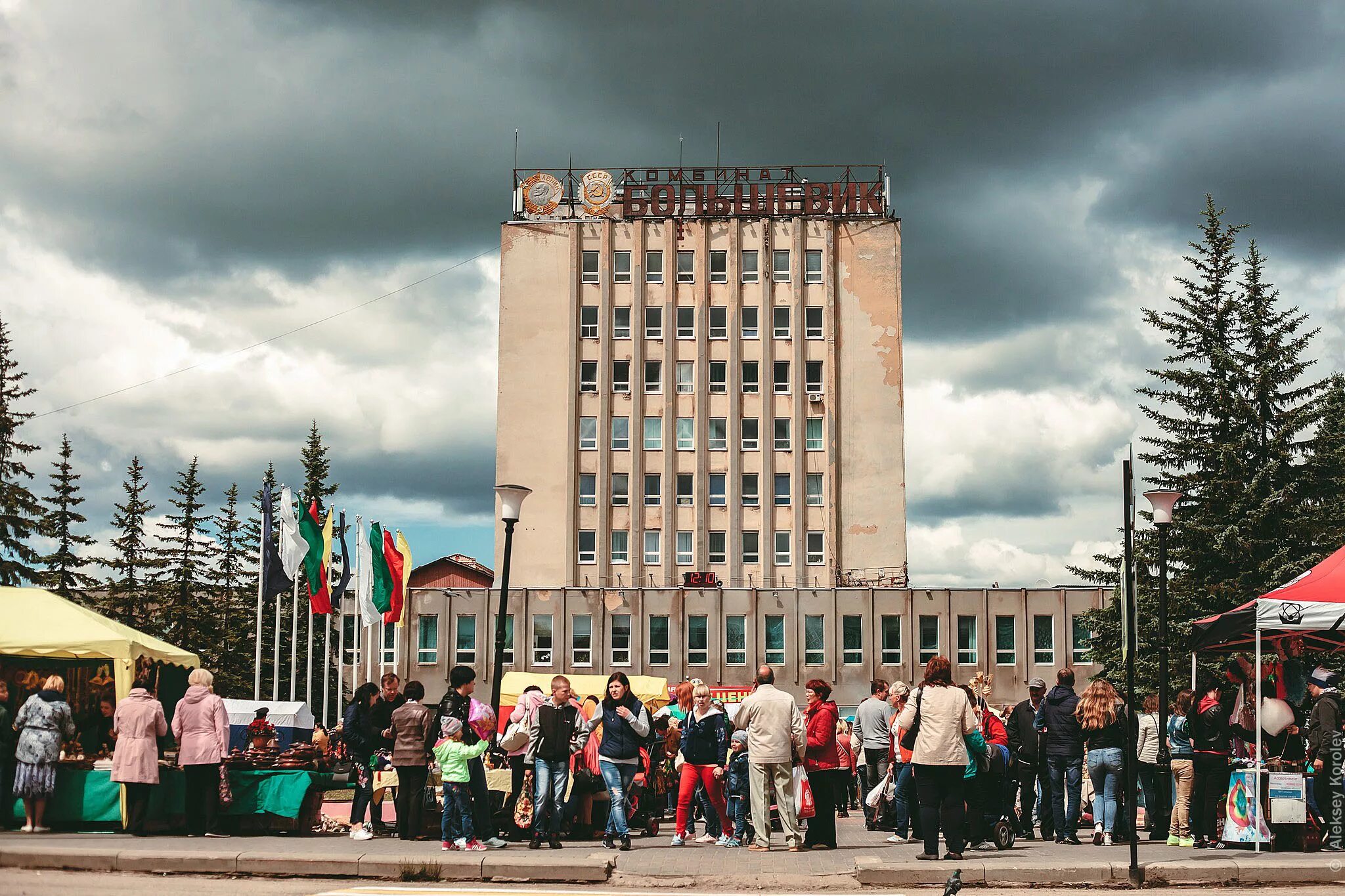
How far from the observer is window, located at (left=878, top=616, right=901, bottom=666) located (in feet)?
195

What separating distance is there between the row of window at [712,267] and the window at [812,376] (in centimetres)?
411

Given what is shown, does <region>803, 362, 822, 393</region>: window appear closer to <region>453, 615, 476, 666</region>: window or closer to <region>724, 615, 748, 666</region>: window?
<region>724, 615, 748, 666</region>: window

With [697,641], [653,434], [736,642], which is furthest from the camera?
[653,434]

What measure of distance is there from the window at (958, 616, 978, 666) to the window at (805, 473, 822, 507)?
10.3 m

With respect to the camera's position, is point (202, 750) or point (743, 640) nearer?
point (202, 750)

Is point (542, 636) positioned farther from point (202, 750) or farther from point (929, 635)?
point (202, 750)

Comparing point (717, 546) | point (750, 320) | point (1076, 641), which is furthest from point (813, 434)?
point (1076, 641)

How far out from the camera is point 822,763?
14430 mm

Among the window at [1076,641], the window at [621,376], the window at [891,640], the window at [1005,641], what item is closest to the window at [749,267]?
the window at [621,376]

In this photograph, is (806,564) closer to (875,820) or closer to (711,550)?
(711,550)

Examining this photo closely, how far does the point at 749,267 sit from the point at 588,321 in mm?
8440

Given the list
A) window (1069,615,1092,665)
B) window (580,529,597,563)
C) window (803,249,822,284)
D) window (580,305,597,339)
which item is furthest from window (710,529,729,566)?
window (1069,615,1092,665)

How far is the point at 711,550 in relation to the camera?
66688 mm

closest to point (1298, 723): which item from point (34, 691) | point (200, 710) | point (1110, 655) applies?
point (200, 710)
